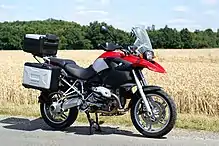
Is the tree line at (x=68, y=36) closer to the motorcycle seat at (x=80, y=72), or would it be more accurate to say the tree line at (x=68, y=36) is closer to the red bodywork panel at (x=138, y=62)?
the motorcycle seat at (x=80, y=72)

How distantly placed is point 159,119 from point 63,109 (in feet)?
5.39

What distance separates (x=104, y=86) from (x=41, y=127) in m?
1.42

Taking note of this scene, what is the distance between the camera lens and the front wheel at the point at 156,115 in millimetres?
6555

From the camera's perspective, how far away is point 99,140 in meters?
6.52

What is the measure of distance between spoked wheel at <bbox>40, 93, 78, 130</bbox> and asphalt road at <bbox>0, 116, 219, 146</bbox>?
0.38 feet

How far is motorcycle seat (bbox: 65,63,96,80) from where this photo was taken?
7.19 m

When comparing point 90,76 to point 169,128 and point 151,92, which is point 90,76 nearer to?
point 151,92

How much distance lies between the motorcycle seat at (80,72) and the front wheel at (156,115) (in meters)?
0.88

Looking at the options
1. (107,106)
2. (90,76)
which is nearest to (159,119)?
(107,106)

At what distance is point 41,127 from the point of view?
758 centimetres

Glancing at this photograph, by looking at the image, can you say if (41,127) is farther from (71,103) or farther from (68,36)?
(68,36)

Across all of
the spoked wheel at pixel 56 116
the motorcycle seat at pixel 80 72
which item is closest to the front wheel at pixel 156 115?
the motorcycle seat at pixel 80 72

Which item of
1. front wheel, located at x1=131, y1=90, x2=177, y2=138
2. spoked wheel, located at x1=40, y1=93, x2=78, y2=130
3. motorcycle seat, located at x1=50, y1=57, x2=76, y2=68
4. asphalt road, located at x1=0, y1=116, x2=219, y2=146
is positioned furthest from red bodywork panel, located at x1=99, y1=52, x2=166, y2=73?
spoked wheel, located at x1=40, y1=93, x2=78, y2=130

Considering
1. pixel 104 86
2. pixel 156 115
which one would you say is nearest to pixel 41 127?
pixel 104 86
